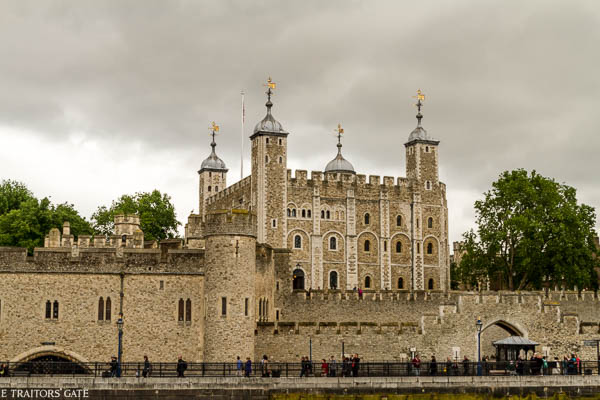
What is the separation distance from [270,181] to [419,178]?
1556cm

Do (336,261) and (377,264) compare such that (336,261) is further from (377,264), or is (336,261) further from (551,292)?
(551,292)

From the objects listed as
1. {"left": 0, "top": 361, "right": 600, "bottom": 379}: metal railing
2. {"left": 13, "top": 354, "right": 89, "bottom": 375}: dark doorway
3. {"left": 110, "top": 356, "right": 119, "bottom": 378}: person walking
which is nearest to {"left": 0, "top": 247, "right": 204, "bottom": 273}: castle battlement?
{"left": 13, "top": 354, "right": 89, "bottom": 375}: dark doorway

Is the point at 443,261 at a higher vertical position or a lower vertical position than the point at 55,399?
higher

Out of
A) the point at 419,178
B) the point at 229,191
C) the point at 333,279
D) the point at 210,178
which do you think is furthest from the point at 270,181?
the point at 210,178

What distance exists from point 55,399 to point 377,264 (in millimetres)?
55341

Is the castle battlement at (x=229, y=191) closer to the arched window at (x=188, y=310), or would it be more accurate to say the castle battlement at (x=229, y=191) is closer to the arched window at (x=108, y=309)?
the arched window at (x=188, y=310)

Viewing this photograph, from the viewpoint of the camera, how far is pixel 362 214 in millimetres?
92062

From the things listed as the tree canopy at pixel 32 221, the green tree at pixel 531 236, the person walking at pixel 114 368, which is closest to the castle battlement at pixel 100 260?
the person walking at pixel 114 368

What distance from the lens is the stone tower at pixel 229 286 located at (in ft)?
154

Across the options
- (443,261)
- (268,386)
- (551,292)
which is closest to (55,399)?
(268,386)

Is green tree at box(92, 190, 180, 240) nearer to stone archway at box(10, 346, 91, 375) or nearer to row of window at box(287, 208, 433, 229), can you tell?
row of window at box(287, 208, 433, 229)

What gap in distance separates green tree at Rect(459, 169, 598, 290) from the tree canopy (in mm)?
31447

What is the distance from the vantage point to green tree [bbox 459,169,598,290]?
2953 inches

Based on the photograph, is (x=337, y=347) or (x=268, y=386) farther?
(x=337, y=347)
